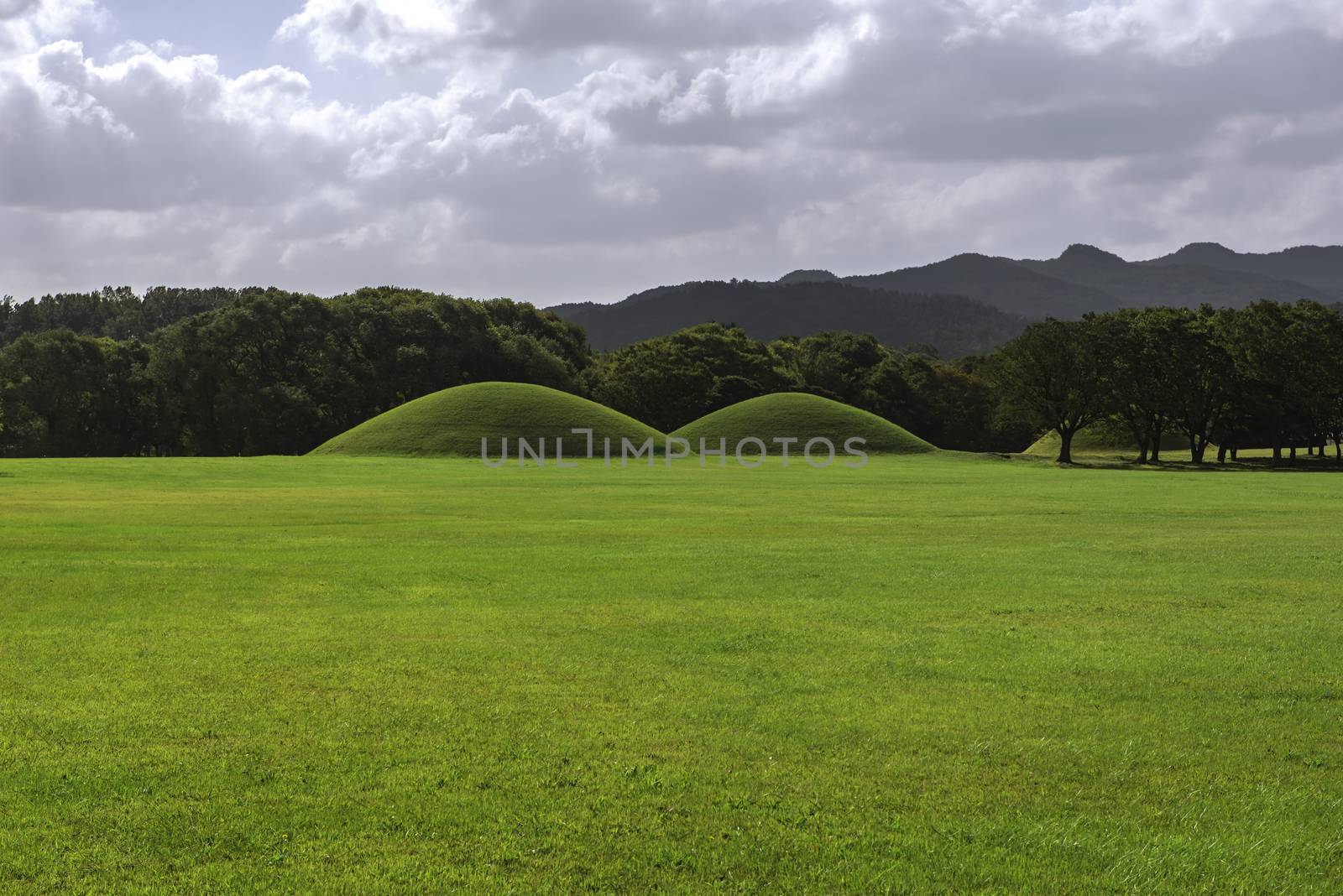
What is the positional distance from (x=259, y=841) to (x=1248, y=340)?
80.8 metres

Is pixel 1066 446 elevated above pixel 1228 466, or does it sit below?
above

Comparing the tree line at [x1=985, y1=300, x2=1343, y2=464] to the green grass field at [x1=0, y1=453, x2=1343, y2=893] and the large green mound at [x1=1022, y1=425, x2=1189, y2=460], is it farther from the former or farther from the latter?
the green grass field at [x1=0, y1=453, x2=1343, y2=893]

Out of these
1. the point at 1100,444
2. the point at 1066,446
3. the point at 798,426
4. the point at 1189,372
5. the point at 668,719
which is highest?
the point at 1189,372

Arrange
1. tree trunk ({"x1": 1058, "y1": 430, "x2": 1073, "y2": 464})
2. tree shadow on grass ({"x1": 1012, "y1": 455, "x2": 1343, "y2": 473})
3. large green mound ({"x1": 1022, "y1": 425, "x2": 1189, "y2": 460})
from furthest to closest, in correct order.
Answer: large green mound ({"x1": 1022, "y1": 425, "x2": 1189, "y2": 460})
tree trunk ({"x1": 1058, "y1": 430, "x2": 1073, "y2": 464})
tree shadow on grass ({"x1": 1012, "y1": 455, "x2": 1343, "y2": 473})

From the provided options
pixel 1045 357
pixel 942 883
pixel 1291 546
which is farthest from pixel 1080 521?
pixel 1045 357

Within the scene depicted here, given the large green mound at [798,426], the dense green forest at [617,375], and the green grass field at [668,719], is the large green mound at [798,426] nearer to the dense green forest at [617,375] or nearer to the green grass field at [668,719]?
the dense green forest at [617,375]

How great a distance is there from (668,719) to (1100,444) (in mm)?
100941

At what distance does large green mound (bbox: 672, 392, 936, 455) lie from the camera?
83688mm

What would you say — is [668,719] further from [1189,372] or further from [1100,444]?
[1100,444]

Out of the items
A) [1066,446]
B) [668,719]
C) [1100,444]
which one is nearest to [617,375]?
[1066,446]

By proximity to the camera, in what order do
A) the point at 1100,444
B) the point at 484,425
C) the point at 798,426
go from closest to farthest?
the point at 484,425 < the point at 798,426 < the point at 1100,444

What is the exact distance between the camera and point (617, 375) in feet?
348

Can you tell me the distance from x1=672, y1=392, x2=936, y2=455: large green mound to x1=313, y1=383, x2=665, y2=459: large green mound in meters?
6.65

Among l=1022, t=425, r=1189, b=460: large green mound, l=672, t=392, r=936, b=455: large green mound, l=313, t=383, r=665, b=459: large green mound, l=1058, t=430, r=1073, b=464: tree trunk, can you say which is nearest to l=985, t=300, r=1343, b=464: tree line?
l=1058, t=430, r=1073, b=464: tree trunk
